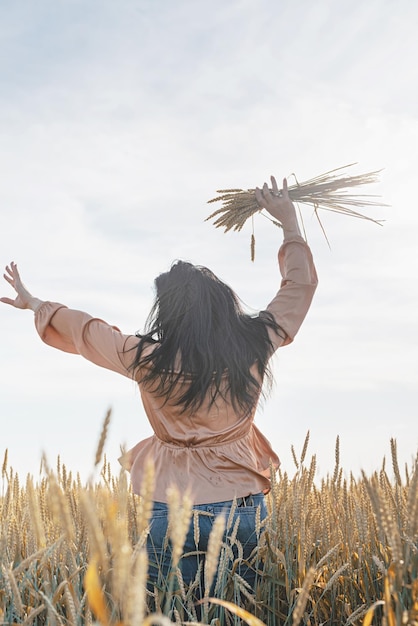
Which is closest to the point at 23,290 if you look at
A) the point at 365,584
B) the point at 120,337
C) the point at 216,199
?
the point at 120,337

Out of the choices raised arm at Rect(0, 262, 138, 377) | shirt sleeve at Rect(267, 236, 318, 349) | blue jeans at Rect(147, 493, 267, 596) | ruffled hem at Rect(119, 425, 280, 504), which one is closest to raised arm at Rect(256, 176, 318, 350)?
shirt sleeve at Rect(267, 236, 318, 349)

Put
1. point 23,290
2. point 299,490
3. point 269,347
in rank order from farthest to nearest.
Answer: point 23,290 < point 269,347 < point 299,490

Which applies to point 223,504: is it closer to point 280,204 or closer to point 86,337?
point 86,337

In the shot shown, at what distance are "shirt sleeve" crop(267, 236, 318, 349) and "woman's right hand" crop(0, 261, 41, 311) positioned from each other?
97cm

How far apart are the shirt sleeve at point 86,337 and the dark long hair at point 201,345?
0.24 feet

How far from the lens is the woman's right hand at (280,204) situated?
2.99 meters

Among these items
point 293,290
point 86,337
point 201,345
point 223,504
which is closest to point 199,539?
point 223,504

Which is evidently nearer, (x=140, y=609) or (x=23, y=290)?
(x=140, y=609)

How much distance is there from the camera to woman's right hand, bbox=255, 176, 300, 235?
9.80ft

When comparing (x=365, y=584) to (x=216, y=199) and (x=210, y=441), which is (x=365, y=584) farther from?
(x=216, y=199)

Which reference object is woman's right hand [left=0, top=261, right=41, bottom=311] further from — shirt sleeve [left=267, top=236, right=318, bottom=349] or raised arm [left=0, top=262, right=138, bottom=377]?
shirt sleeve [left=267, top=236, right=318, bottom=349]

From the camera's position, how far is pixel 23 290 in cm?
290

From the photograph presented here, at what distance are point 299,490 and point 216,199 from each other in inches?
70.1

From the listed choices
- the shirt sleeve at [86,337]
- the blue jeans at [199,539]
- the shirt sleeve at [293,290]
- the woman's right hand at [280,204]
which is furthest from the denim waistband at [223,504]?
the woman's right hand at [280,204]
